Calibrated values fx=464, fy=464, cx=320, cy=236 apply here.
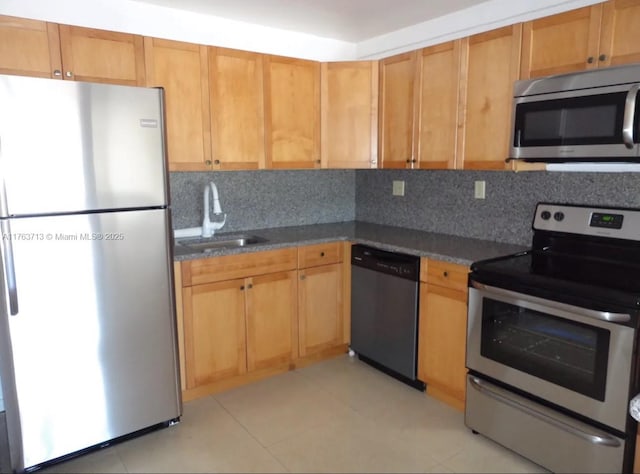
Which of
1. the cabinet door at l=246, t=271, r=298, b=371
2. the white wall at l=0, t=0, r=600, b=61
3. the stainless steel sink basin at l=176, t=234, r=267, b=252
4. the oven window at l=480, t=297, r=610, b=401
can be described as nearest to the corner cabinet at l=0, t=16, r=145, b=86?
the white wall at l=0, t=0, r=600, b=61

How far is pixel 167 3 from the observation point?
107 inches

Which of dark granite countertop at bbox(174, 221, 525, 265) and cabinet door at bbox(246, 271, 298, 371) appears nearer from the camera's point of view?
dark granite countertop at bbox(174, 221, 525, 265)

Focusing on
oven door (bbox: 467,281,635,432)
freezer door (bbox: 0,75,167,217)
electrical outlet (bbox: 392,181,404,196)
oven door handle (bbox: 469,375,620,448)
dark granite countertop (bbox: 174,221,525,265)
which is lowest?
oven door handle (bbox: 469,375,620,448)

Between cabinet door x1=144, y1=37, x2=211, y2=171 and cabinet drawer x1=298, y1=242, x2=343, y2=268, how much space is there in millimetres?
803

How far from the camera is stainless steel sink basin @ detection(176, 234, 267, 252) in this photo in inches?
114

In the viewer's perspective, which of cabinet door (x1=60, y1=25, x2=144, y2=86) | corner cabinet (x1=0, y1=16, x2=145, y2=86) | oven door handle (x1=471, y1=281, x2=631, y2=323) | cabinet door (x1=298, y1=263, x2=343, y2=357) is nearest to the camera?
oven door handle (x1=471, y1=281, x2=631, y2=323)

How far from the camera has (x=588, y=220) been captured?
227 centimetres

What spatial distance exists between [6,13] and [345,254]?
230cm

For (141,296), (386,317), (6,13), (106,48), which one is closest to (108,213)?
(141,296)

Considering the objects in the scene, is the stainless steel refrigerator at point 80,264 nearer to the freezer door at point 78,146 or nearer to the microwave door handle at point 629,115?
the freezer door at point 78,146

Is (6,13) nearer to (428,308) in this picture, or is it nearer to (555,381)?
(428,308)

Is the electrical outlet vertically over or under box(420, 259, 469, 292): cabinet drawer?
over

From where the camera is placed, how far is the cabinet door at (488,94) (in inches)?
92.8

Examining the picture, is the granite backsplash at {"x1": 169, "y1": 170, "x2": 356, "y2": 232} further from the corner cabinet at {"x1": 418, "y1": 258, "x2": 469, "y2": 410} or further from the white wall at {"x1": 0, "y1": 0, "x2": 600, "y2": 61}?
the corner cabinet at {"x1": 418, "y1": 258, "x2": 469, "y2": 410}
